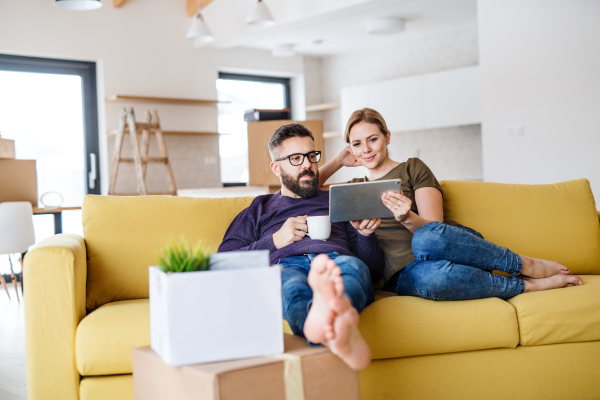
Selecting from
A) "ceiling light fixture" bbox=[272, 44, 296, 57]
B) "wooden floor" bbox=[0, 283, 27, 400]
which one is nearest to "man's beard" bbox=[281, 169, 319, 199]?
"wooden floor" bbox=[0, 283, 27, 400]

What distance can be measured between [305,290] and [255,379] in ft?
1.24

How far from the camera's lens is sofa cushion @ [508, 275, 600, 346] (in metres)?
1.82

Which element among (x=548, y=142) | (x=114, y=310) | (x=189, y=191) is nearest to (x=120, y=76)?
(x=189, y=191)

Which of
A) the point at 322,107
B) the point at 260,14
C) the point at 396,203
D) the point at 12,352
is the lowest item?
the point at 12,352

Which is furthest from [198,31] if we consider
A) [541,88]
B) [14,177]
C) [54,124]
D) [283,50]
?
[541,88]

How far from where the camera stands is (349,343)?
4.14 feet

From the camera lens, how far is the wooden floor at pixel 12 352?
2.32 m

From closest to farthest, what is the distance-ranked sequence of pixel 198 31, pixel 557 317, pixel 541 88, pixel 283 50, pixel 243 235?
pixel 557 317 → pixel 243 235 → pixel 541 88 → pixel 198 31 → pixel 283 50

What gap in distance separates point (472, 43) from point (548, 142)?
2.49 m

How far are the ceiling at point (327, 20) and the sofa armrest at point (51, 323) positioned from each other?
151 inches

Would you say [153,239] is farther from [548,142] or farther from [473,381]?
[548,142]

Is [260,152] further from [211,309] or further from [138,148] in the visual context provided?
[211,309]

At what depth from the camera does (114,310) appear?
185cm

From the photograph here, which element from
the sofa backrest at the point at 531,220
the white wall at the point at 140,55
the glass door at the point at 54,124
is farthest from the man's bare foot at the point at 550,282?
the white wall at the point at 140,55
